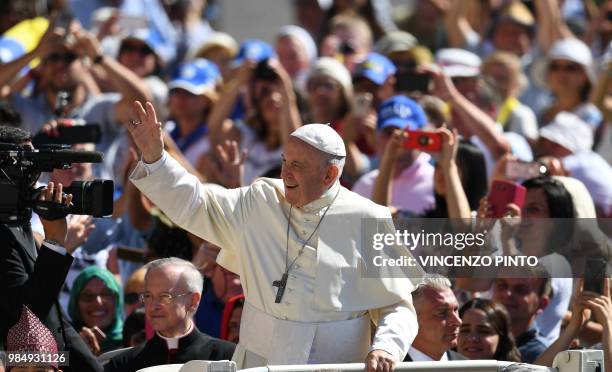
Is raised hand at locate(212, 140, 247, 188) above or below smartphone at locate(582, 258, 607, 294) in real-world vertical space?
above

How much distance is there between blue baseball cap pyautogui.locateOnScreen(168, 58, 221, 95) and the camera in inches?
421

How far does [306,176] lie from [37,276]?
1210mm

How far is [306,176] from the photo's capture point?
6168mm

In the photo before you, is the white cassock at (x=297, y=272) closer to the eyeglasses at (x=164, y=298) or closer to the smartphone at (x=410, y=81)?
the eyeglasses at (x=164, y=298)

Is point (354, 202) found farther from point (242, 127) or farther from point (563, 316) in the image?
point (242, 127)

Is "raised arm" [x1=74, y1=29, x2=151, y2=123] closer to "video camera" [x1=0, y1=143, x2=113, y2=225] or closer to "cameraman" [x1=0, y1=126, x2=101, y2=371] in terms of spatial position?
"cameraman" [x1=0, y1=126, x2=101, y2=371]

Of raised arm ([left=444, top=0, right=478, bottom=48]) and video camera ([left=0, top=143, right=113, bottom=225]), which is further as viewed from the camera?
raised arm ([left=444, top=0, right=478, bottom=48])

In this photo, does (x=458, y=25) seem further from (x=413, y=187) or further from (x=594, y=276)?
(x=594, y=276)

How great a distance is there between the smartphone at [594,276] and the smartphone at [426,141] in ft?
4.57

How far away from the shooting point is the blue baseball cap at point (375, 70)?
10.5m

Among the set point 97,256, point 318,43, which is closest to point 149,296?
point 97,256

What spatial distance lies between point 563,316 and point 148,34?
4.84m

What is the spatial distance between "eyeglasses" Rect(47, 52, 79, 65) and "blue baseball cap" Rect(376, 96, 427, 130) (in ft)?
7.49

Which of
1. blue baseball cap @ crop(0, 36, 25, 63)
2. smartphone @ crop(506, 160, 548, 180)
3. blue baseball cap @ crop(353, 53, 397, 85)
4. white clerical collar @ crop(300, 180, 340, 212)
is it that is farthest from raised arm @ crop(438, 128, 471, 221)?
blue baseball cap @ crop(0, 36, 25, 63)
